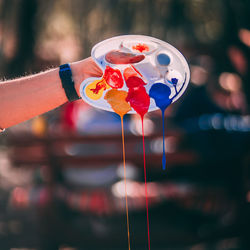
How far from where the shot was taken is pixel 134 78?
1.56m

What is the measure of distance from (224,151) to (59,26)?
5.02 metres

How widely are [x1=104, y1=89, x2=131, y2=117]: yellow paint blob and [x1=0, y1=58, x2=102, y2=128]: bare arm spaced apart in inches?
5.6

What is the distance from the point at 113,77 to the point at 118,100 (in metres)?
0.11

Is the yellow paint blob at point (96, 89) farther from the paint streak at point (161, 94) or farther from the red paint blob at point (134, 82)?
the paint streak at point (161, 94)

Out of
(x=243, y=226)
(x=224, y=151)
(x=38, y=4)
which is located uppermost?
(x=38, y=4)

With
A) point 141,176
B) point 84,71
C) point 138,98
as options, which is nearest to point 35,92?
point 84,71

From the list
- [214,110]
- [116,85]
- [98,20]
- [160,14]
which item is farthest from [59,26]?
[116,85]

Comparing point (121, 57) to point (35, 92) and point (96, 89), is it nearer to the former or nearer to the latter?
point (96, 89)

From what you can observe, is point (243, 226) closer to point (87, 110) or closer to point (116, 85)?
point (87, 110)

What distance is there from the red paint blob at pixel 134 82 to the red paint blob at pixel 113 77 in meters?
0.03

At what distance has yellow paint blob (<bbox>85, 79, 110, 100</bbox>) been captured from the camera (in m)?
1.55

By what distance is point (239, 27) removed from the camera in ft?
14.7

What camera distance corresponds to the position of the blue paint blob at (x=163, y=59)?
150 centimetres

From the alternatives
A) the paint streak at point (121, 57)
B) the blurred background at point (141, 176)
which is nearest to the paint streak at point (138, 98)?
the paint streak at point (121, 57)
